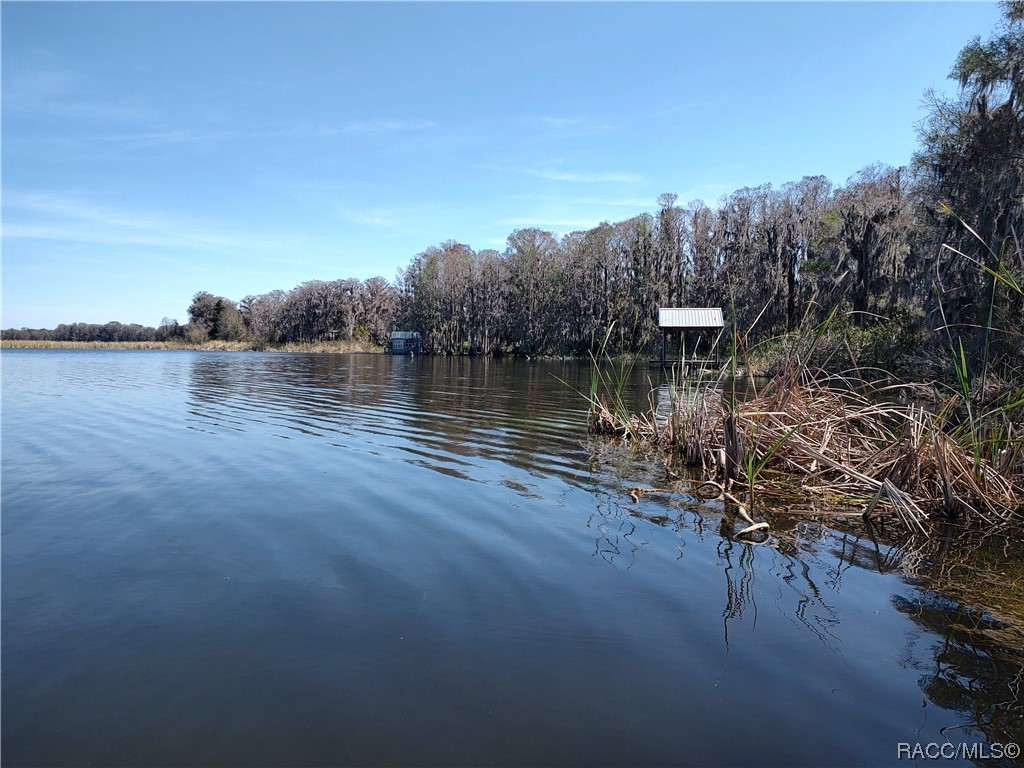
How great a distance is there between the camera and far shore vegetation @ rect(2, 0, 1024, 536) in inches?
268

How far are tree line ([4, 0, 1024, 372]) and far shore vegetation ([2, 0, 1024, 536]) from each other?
0.13 meters

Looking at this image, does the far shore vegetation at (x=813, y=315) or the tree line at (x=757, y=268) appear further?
the tree line at (x=757, y=268)

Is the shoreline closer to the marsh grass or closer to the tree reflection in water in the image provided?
the marsh grass

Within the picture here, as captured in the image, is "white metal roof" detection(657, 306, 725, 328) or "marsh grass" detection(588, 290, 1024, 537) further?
"white metal roof" detection(657, 306, 725, 328)

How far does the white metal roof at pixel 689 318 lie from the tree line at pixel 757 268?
299 centimetres

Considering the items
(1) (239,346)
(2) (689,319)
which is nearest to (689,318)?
(2) (689,319)

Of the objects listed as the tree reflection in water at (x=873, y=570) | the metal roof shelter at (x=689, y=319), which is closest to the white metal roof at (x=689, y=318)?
the metal roof shelter at (x=689, y=319)

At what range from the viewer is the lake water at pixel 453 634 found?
287cm

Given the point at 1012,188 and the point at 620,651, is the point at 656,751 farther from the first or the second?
the point at 1012,188

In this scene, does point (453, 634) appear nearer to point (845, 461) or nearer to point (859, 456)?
point (845, 461)

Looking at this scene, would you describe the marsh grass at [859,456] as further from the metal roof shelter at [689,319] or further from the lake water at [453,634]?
the metal roof shelter at [689,319]

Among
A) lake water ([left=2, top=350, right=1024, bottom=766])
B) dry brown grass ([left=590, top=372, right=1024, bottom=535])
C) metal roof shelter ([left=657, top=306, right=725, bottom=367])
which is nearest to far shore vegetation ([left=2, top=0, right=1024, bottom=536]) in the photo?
dry brown grass ([left=590, top=372, right=1024, bottom=535])

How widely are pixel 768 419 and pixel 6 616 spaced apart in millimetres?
8817

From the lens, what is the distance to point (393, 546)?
5.52m
